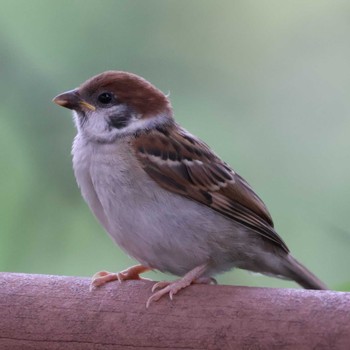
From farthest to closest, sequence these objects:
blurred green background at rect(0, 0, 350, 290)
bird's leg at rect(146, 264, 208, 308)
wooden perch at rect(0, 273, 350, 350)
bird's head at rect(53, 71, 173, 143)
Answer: blurred green background at rect(0, 0, 350, 290) → bird's head at rect(53, 71, 173, 143) → bird's leg at rect(146, 264, 208, 308) → wooden perch at rect(0, 273, 350, 350)

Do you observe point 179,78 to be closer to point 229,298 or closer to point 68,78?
point 68,78

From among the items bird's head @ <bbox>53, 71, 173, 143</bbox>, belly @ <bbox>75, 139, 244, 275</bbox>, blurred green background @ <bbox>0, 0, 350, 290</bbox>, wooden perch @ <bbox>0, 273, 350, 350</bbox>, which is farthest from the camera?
blurred green background @ <bbox>0, 0, 350, 290</bbox>

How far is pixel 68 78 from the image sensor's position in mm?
2652

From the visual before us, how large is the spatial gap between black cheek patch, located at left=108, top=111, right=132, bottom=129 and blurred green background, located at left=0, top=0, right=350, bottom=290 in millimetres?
289

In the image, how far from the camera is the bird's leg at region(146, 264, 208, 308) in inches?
77.0

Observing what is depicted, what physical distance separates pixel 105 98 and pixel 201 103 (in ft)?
1.80

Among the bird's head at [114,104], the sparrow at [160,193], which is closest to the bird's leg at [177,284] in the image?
the sparrow at [160,193]

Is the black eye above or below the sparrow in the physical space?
above

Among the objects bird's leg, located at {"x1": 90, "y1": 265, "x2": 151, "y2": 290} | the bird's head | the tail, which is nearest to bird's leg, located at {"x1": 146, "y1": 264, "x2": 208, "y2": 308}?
bird's leg, located at {"x1": 90, "y1": 265, "x2": 151, "y2": 290}

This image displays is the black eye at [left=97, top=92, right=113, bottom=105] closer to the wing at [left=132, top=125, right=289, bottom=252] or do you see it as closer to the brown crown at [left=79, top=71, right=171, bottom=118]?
the brown crown at [left=79, top=71, right=171, bottom=118]

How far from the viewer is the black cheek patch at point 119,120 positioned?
91.4 inches

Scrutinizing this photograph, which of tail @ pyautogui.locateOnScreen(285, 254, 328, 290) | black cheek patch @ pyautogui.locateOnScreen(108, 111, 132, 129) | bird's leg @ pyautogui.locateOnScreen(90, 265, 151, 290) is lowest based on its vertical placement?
tail @ pyautogui.locateOnScreen(285, 254, 328, 290)

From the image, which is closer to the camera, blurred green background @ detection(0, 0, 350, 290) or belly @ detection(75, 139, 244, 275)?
belly @ detection(75, 139, 244, 275)

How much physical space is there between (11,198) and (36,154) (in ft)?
0.51
